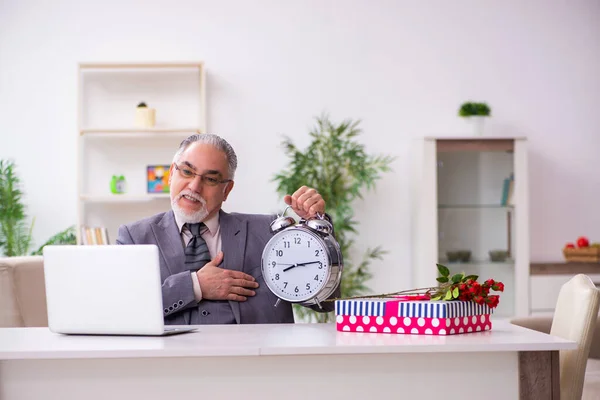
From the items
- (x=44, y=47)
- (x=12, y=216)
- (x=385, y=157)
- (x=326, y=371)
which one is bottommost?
(x=326, y=371)

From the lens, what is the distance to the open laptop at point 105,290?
2129 mm

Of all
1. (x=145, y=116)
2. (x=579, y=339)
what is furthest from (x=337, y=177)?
(x=579, y=339)

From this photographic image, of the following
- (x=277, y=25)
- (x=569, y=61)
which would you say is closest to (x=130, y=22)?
(x=277, y=25)

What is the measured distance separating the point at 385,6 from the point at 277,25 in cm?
80

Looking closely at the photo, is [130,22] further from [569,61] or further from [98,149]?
[569,61]

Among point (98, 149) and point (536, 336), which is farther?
point (98, 149)

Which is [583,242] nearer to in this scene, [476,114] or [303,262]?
[476,114]

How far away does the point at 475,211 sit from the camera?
18.6 feet

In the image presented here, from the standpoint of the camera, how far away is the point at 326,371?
6.46 feet

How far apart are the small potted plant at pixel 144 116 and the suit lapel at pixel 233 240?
Answer: 2693mm

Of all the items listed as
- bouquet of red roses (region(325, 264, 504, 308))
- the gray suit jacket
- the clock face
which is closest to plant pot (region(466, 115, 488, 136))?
the gray suit jacket

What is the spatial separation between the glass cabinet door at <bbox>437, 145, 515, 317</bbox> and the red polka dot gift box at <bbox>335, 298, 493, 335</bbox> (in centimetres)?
339

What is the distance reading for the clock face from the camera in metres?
2.52

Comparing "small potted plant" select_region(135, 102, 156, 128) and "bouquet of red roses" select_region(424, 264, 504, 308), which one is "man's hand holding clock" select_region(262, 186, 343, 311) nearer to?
"bouquet of red roses" select_region(424, 264, 504, 308)
